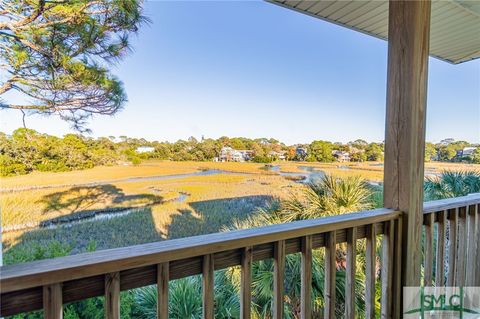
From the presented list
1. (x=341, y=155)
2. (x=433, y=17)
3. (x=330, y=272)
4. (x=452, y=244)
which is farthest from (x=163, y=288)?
(x=341, y=155)

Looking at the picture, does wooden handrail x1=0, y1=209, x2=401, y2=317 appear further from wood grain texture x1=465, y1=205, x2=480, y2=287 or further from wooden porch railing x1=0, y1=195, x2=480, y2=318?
wood grain texture x1=465, y1=205, x2=480, y2=287

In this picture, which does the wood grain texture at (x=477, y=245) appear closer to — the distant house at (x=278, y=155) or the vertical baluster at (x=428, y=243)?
the vertical baluster at (x=428, y=243)

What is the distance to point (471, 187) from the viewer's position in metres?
3.88

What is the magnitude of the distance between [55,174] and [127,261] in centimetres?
118

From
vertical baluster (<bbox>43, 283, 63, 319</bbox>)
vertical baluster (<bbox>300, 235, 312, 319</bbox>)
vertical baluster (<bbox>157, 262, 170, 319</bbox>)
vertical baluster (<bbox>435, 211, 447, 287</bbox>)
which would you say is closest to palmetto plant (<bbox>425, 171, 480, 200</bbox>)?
vertical baluster (<bbox>435, 211, 447, 287</bbox>)

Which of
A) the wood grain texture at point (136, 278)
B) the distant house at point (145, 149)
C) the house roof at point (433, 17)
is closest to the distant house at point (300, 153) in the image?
the house roof at point (433, 17)

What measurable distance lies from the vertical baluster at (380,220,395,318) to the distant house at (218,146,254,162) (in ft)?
4.54

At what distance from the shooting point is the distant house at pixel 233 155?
2396 millimetres

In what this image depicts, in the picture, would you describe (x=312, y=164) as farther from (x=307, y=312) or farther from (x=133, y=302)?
(x=133, y=302)

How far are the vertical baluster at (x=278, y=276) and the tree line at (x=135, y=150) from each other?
131 centimetres

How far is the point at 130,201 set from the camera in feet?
6.27

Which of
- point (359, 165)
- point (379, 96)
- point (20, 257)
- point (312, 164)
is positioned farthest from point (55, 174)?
point (379, 96)

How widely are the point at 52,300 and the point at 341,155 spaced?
3.14m

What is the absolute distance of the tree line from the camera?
1.46 metres
